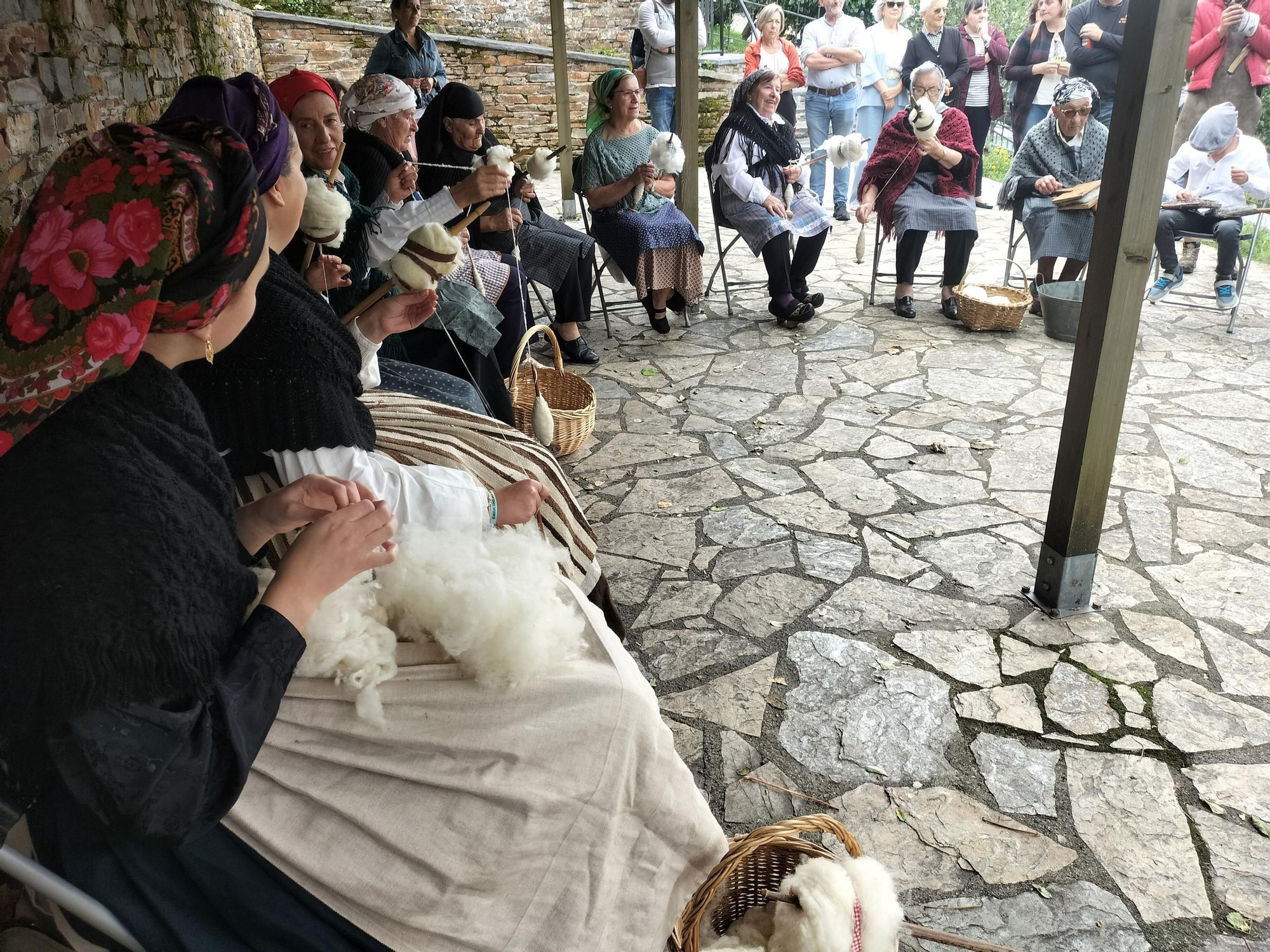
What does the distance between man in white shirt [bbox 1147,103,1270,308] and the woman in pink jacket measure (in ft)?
3.84

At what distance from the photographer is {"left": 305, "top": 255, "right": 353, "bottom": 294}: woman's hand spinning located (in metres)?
2.65

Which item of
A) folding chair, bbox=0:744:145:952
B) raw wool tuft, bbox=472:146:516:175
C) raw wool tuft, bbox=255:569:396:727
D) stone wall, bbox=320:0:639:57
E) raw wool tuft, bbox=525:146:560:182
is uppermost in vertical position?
stone wall, bbox=320:0:639:57

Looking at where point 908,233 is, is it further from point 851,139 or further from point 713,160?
point 713,160

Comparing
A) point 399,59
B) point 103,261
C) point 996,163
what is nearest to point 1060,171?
point 399,59

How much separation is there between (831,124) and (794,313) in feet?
14.1

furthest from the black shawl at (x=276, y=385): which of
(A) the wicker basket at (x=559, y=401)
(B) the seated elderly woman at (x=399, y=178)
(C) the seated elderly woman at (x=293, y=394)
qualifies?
(A) the wicker basket at (x=559, y=401)

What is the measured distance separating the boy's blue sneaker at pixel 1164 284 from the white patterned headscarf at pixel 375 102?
18.3 ft

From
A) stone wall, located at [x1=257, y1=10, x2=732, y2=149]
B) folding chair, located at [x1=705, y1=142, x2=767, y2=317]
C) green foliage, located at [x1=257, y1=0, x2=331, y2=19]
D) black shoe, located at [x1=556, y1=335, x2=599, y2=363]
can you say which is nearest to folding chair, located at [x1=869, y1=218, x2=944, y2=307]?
folding chair, located at [x1=705, y1=142, x2=767, y2=317]

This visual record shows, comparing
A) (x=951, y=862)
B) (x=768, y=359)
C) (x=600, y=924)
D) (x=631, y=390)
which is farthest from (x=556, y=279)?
(x=600, y=924)

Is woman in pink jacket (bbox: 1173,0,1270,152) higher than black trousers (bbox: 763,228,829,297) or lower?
higher

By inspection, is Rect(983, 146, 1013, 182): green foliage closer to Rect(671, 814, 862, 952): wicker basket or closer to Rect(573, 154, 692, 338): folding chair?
Rect(573, 154, 692, 338): folding chair

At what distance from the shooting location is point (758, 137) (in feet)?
20.3

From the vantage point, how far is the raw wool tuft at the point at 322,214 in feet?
8.17

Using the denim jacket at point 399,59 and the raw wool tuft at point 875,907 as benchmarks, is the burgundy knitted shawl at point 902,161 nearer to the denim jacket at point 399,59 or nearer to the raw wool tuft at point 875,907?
the denim jacket at point 399,59
